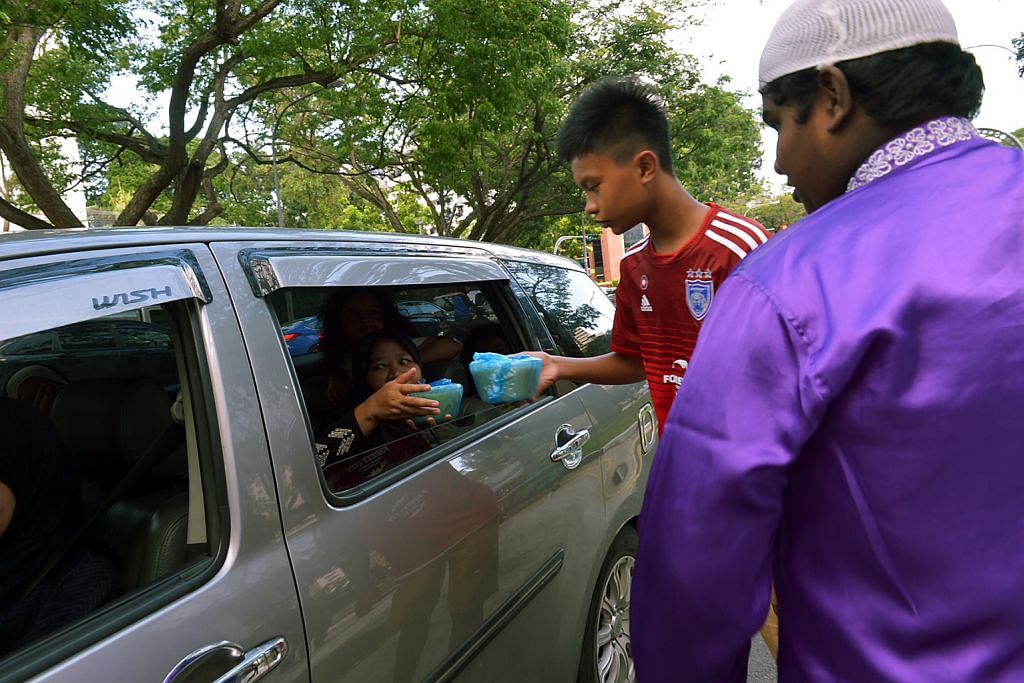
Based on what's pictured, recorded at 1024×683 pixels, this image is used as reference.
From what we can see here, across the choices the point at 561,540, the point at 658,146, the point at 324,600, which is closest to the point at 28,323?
the point at 324,600

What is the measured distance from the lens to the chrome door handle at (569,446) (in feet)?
7.06

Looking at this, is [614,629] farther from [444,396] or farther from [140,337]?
[140,337]

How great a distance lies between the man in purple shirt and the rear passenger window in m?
1.09

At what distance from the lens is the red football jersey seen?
1924 mm

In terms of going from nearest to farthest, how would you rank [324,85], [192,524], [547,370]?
[192,524] → [547,370] → [324,85]

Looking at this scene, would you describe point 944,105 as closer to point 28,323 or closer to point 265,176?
point 28,323

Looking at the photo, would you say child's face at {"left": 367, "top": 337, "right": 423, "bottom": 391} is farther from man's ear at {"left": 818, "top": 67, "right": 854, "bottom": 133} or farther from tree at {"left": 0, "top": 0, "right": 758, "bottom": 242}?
tree at {"left": 0, "top": 0, "right": 758, "bottom": 242}

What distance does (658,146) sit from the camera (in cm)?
209

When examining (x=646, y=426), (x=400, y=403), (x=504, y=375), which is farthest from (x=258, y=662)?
(x=646, y=426)

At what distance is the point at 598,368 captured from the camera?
2324 millimetres

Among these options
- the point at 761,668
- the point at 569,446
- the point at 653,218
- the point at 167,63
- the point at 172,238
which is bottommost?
the point at 761,668

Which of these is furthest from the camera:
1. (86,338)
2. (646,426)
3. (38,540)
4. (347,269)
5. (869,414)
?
(646,426)

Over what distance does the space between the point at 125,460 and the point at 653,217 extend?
1.66 m

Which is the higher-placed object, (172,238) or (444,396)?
(172,238)
